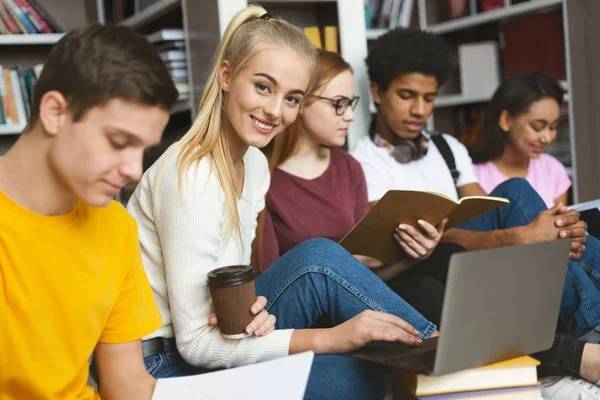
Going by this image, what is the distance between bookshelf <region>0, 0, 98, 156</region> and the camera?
2955 mm

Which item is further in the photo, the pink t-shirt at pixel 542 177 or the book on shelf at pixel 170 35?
the book on shelf at pixel 170 35

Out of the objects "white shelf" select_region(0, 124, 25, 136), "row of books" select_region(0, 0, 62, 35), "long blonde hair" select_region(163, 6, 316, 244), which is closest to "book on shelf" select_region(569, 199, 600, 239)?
"long blonde hair" select_region(163, 6, 316, 244)

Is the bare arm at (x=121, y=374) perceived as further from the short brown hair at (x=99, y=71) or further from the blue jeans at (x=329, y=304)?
the short brown hair at (x=99, y=71)

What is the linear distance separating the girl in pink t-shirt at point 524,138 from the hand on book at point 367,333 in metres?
1.28

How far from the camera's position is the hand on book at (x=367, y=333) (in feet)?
4.01

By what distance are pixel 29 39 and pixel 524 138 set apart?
2108mm

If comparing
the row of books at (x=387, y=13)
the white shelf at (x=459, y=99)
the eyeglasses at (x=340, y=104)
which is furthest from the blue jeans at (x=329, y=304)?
the white shelf at (x=459, y=99)

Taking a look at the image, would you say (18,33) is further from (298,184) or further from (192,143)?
(192,143)

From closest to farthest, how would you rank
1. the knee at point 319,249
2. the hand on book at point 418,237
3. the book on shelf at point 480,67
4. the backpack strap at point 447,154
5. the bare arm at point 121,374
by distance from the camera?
the bare arm at point 121,374, the knee at point 319,249, the hand on book at point 418,237, the backpack strap at point 447,154, the book on shelf at point 480,67

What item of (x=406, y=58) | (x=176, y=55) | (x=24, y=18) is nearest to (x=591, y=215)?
(x=406, y=58)

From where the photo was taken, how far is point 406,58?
Result: 220 centimetres

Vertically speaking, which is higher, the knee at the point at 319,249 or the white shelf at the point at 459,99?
the white shelf at the point at 459,99

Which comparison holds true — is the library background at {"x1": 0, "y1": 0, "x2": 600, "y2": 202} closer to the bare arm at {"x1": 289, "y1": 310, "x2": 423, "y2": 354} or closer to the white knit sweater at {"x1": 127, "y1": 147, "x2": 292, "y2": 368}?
the white knit sweater at {"x1": 127, "y1": 147, "x2": 292, "y2": 368}

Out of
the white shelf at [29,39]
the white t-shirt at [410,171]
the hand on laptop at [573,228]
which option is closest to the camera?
the hand on laptop at [573,228]
